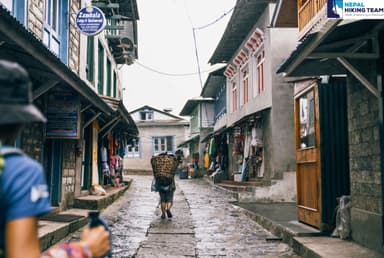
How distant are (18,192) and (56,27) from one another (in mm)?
10370

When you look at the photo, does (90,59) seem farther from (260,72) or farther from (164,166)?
(260,72)

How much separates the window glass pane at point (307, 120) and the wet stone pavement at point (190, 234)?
178 cm

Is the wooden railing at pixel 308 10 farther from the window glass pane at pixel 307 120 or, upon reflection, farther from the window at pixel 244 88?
the window at pixel 244 88

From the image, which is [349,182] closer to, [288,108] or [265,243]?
[265,243]

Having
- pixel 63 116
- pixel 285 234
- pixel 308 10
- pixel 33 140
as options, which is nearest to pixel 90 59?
pixel 63 116

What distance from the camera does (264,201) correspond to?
14461 millimetres

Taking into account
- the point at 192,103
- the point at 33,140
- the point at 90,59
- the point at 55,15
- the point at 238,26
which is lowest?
the point at 33,140

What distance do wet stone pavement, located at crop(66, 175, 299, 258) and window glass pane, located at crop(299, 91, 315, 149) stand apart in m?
1.78

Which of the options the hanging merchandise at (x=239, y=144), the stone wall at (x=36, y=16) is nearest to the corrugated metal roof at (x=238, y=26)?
the hanging merchandise at (x=239, y=144)

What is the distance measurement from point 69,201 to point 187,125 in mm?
34830

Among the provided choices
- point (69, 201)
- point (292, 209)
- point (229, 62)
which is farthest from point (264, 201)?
point (229, 62)

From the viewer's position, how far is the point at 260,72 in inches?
703

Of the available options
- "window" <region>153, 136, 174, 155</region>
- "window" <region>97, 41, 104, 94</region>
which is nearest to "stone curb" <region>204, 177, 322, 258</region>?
"window" <region>97, 41, 104, 94</region>

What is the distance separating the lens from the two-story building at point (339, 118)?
21.0ft
